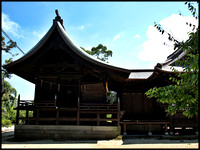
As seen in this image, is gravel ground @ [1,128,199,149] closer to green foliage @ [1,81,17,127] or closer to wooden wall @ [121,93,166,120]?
green foliage @ [1,81,17,127]

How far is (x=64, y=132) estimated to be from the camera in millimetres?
10000

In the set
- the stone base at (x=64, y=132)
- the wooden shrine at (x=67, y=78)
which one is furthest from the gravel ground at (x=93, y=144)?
the wooden shrine at (x=67, y=78)

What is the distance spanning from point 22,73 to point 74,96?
446 centimetres

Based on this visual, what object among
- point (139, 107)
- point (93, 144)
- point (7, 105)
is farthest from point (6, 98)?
point (139, 107)

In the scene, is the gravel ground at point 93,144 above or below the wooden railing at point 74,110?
below

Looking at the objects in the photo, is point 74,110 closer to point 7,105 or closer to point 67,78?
point 67,78

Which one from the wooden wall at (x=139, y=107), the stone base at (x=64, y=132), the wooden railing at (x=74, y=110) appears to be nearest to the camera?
Result: the stone base at (x=64, y=132)

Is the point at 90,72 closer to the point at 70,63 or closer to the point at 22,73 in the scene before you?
the point at 70,63

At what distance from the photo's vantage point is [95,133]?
394 inches

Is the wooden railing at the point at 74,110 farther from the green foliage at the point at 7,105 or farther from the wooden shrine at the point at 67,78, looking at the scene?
the green foliage at the point at 7,105

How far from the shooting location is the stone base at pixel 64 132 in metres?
9.96

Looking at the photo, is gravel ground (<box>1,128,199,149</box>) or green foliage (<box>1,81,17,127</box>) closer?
green foliage (<box>1,81,17,127</box>)

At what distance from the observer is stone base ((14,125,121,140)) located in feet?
32.7

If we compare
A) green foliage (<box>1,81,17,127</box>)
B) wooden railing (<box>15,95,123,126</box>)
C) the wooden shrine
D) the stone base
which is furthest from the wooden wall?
green foliage (<box>1,81,17,127</box>)
